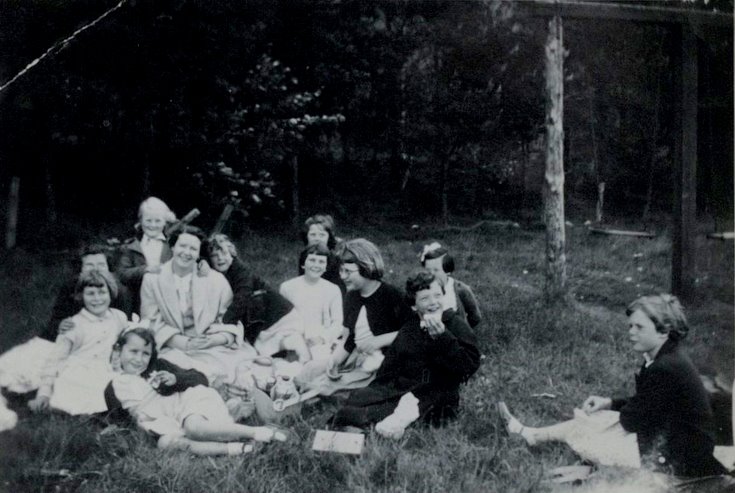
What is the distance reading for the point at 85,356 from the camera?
3.72m

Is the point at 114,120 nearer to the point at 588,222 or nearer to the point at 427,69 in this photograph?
the point at 427,69

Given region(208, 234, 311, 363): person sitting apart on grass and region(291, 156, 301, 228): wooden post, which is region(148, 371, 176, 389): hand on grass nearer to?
region(208, 234, 311, 363): person sitting apart on grass

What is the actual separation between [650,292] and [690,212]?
600mm

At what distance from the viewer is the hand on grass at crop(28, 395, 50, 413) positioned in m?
3.48

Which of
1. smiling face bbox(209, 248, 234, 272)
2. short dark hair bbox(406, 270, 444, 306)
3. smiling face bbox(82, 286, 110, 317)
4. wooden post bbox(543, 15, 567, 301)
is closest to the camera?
short dark hair bbox(406, 270, 444, 306)

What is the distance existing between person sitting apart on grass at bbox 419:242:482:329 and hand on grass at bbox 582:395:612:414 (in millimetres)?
1016

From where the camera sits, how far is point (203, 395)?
3400mm

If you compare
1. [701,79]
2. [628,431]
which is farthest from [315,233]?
[701,79]

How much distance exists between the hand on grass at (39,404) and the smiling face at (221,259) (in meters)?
1.27

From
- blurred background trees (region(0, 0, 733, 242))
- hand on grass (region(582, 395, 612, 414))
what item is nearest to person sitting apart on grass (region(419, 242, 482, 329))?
hand on grass (region(582, 395, 612, 414))

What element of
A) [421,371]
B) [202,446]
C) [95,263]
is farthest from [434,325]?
[95,263]

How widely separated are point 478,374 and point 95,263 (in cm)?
242

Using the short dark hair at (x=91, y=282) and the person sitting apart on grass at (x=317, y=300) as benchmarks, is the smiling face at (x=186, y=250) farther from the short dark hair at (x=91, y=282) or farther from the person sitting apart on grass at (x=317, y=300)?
the person sitting apart on grass at (x=317, y=300)

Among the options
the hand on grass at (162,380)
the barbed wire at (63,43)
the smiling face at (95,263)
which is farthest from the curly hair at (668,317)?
the barbed wire at (63,43)
